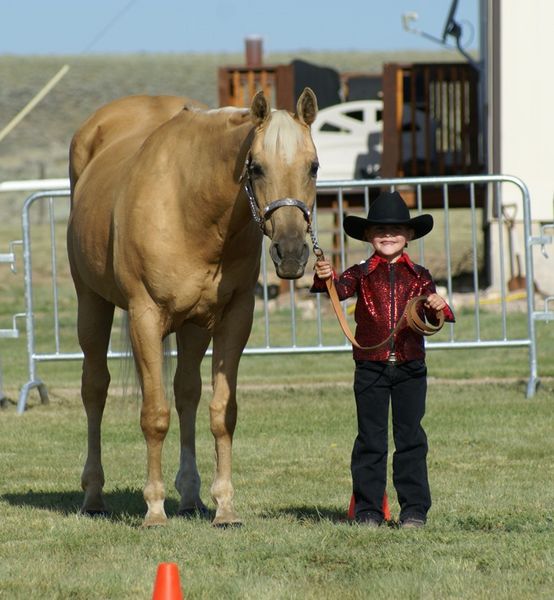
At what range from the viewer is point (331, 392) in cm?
1255

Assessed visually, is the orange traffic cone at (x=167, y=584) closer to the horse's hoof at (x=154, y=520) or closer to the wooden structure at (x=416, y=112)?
the horse's hoof at (x=154, y=520)

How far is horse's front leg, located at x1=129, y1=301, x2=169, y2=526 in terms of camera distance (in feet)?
22.1

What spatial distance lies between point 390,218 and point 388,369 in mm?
720

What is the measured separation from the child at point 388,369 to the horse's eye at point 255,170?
2.46ft

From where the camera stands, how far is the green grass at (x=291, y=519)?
18.1 feet

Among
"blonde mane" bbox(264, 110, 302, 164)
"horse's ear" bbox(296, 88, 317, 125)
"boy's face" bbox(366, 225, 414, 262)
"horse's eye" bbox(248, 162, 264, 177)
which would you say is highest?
"horse's ear" bbox(296, 88, 317, 125)

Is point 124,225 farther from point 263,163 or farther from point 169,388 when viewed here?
point 169,388

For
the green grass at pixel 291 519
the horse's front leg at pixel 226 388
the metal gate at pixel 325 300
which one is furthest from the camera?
the metal gate at pixel 325 300

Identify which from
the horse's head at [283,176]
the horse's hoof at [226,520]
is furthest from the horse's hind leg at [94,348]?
the horse's head at [283,176]

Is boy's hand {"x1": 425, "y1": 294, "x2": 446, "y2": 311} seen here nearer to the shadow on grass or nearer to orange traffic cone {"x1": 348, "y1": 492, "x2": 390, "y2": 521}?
orange traffic cone {"x1": 348, "y1": 492, "x2": 390, "y2": 521}

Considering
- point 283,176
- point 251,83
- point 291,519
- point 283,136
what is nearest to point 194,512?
point 291,519

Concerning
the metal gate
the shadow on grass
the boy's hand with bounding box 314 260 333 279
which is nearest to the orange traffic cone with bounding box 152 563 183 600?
the boy's hand with bounding box 314 260 333 279

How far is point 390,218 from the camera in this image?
6.57 meters

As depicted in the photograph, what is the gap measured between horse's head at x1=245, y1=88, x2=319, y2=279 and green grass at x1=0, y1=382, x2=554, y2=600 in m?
1.27
